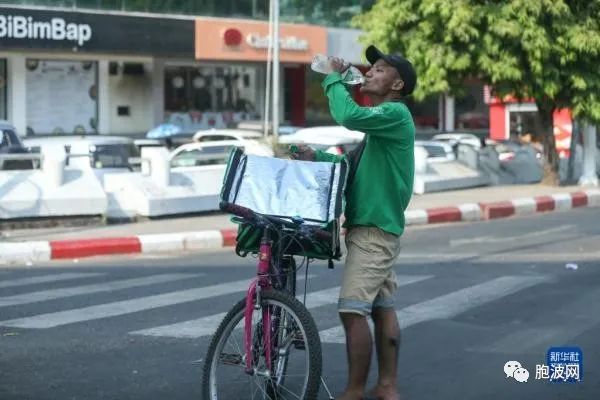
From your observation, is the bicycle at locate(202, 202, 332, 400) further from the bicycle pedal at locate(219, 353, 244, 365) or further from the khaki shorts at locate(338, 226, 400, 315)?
the khaki shorts at locate(338, 226, 400, 315)

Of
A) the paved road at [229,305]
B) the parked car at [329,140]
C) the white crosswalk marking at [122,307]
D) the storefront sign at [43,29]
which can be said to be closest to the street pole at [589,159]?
the parked car at [329,140]

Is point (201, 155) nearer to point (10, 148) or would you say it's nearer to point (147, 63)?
point (10, 148)

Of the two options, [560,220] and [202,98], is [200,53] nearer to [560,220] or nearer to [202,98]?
[202,98]

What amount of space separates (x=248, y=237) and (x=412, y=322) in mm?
3616

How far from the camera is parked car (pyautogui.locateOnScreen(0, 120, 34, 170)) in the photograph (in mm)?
17547

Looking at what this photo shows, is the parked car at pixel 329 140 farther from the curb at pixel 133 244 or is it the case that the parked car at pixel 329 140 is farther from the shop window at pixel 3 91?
the shop window at pixel 3 91

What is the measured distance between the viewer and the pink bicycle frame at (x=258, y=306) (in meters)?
5.71

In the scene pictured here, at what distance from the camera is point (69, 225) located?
17.0 metres

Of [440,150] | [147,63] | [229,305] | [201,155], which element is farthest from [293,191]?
[147,63]

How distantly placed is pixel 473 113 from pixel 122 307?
1733 inches

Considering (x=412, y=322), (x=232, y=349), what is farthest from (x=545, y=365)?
(x=232, y=349)

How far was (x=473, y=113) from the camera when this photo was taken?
5284 cm

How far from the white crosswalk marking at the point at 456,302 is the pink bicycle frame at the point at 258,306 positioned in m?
2.74

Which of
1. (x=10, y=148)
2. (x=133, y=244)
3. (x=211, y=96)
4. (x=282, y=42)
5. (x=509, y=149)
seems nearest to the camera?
(x=133, y=244)
